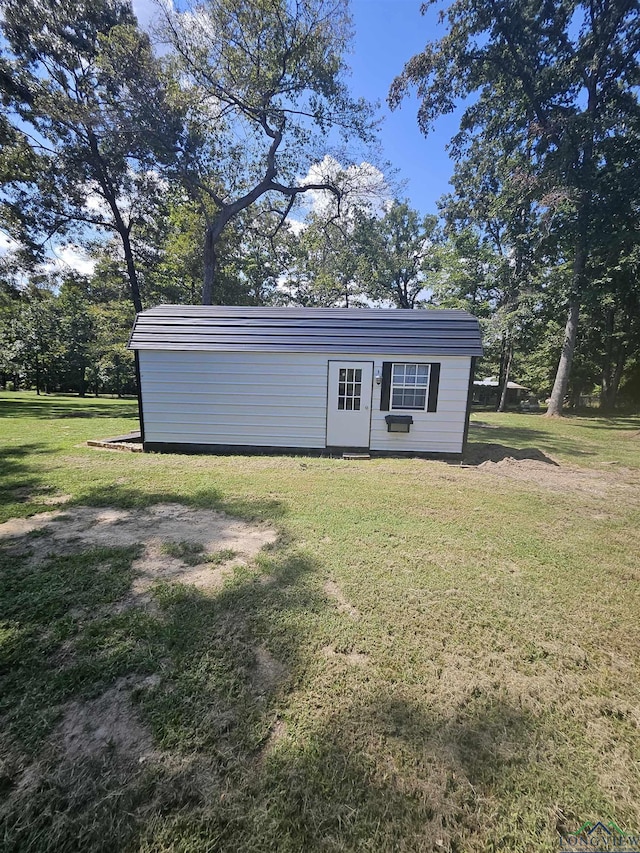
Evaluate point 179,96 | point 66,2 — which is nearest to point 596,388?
point 179,96

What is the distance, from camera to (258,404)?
7723mm

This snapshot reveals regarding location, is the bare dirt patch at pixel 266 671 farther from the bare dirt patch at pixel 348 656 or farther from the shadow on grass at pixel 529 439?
the shadow on grass at pixel 529 439

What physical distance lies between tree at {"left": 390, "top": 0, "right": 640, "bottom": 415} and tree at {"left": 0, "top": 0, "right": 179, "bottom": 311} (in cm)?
932

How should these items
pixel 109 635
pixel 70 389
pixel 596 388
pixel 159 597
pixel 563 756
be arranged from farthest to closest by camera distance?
1. pixel 70 389
2. pixel 596 388
3. pixel 159 597
4. pixel 109 635
5. pixel 563 756

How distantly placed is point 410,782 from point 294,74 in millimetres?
17381

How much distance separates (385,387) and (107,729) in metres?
6.62

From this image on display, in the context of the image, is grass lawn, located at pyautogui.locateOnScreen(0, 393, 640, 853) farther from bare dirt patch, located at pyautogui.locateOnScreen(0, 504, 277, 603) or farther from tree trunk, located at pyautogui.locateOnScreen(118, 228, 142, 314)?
tree trunk, located at pyautogui.locateOnScreen(118, 228, 142, 314)

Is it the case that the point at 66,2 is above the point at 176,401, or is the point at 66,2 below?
above

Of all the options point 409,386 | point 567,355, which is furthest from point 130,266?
point 567,355

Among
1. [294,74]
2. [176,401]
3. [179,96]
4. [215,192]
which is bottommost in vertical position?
[176,401]

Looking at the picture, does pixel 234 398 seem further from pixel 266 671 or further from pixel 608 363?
pixel 608 363

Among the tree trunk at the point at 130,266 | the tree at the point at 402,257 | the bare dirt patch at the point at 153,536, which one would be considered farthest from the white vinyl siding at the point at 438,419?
the tree at the point at 402,257

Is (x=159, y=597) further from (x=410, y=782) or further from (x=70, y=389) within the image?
(x=70, y=389)

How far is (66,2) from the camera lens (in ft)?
39.9
